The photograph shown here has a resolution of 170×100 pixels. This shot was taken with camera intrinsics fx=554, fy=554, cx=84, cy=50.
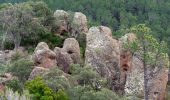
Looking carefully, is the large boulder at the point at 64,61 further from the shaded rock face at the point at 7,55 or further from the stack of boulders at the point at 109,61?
the shaded rock face at the point at 7,55

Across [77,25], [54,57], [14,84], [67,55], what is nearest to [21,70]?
[54,57]

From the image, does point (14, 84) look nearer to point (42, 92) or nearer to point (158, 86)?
point (42, 92)

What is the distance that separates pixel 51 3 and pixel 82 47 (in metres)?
75.9

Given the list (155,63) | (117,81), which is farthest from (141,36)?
(117,81)

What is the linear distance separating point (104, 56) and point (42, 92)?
440 inches

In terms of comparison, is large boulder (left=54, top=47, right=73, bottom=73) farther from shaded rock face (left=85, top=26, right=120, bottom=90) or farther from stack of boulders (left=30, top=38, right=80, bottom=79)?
shaded rock face (left=85, top=26, right=120, bottom=90)

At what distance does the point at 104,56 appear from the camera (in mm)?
43562

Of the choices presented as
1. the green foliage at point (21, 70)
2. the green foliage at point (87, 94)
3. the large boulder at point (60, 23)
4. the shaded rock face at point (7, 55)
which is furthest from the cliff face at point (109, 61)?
the large boulder at point (60, 23)

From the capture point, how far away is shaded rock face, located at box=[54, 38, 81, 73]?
43594mm

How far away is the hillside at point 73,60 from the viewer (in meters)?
34.8

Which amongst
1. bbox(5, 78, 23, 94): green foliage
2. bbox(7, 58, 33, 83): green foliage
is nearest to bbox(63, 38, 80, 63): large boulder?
bbox(7, 58, 33, 83): green foliage

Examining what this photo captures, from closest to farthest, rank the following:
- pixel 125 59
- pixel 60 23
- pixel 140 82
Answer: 1. pixel 140 82
2. pixel 125 59
3. pixel 60 23

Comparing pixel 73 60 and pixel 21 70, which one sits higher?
pixel 73 60

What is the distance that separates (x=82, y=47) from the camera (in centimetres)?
5106
